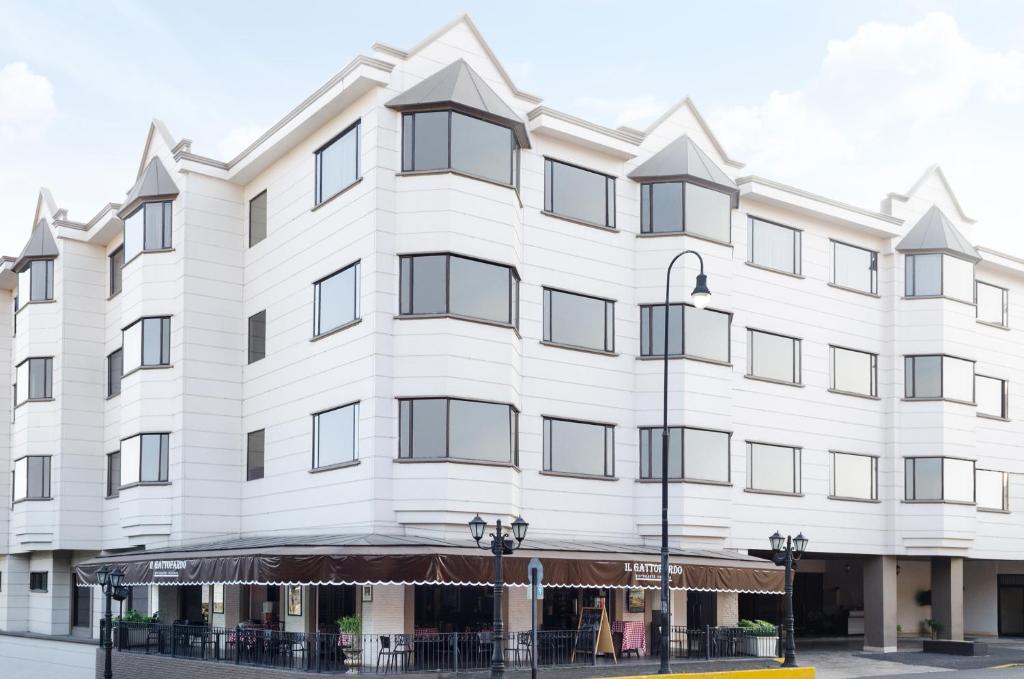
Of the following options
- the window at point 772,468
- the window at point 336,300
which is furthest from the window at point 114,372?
the window at point 772,468

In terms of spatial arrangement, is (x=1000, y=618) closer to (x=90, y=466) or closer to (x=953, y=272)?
(x=953, y=272)

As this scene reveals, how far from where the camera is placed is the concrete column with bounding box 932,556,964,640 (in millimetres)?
42312

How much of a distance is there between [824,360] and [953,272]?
20.9 feet

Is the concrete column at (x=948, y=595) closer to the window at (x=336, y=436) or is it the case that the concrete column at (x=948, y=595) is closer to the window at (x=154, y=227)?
the window at (x=336, y=436)

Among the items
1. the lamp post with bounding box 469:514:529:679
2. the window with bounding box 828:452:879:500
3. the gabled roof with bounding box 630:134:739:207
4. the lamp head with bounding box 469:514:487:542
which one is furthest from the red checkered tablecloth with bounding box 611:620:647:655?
the gabled roof with bounding box 630:134:739:207

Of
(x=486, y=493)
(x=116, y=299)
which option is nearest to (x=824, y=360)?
(x=486, y=493)

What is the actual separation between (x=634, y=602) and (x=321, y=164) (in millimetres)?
15081

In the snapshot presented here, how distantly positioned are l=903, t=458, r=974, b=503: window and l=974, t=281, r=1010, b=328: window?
6.92 meters

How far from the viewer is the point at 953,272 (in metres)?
42.7

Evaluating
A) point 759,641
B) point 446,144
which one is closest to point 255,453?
point 446,144

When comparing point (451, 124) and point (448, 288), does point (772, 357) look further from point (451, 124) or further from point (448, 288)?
point (451, 124)

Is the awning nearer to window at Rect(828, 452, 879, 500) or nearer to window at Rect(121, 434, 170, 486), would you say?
window at Rect(121, 434, 170, 486)

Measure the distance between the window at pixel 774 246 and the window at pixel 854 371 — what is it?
3.34 m

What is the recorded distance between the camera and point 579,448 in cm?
3375
